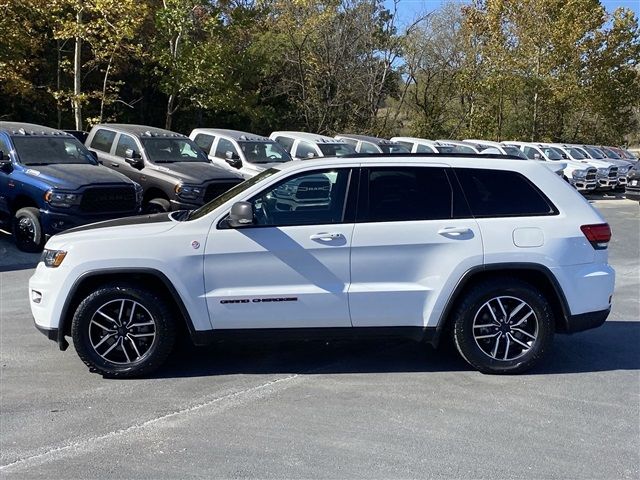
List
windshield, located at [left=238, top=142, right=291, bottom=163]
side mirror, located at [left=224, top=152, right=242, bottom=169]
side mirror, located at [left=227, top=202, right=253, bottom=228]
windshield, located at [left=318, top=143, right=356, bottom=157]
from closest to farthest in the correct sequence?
side mirror, located at [left=227, top=202, right=253, bottom=228] → side mirror, located at [left=224, top=152, right=242, bottom=169] → windshield, located at [left=238, top=142, right=291, bottom=163] → windshield, located at [left=318, top=143, right=356, bottom=157]

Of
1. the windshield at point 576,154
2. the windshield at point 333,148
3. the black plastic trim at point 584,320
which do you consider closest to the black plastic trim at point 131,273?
the black plastic trim at point 584,320

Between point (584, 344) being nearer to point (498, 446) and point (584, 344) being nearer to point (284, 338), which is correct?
point (498, 446)

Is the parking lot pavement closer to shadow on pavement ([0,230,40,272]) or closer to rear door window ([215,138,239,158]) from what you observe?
shadow on pavement ([0,230,40,272])

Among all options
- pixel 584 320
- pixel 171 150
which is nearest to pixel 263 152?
pixel 171 150

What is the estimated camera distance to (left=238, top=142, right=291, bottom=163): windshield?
48.4ft

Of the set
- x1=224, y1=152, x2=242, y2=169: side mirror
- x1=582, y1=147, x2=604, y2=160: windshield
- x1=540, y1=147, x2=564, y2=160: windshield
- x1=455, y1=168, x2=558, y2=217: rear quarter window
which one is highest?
x1=582, y1=147, x2=604, y2=160: windshield

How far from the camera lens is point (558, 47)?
33094mm

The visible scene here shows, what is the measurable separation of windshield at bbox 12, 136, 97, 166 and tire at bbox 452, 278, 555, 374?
8398mm

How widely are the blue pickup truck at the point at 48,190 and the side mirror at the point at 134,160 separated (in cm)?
114

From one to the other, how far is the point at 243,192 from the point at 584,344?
11.4 ft

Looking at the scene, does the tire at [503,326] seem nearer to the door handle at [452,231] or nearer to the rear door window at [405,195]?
the door handle at [452,231]

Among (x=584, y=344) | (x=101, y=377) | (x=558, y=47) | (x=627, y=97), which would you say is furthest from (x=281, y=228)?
(x=627, y=97)

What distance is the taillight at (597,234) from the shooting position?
5.19 m

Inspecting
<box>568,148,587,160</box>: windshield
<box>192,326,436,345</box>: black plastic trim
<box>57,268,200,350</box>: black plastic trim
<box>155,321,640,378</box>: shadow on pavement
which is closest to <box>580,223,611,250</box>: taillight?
<box>155,321,640,378</box>: shadow on pavement
